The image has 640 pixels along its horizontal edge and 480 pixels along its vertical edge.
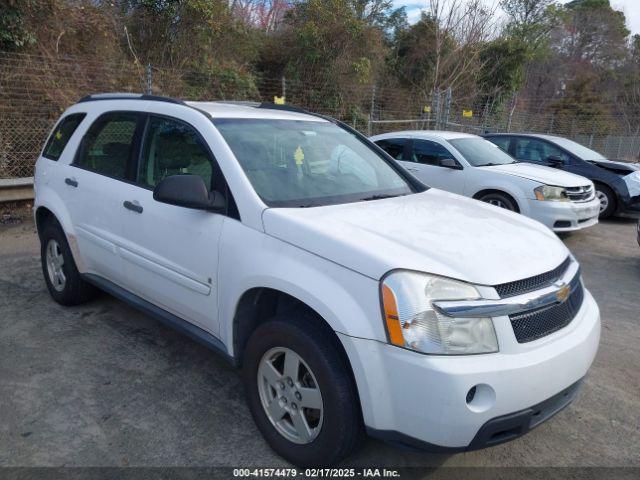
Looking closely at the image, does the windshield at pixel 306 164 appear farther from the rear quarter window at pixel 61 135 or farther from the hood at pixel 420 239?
the rear quarter window at pixel 61 135

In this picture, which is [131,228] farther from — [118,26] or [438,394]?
[118,26]

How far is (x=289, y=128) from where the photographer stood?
3518 millimetres

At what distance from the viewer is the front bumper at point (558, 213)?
6.93 metres

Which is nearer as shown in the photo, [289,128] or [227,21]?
[289,128]

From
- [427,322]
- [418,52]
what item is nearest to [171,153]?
[427,322]

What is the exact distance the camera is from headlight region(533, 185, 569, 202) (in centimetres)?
698

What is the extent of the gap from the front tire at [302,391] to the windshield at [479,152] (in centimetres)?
586

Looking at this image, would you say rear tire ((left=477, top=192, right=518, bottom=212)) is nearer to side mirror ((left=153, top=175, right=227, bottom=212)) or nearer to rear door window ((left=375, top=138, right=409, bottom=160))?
rear door window ((left=375, top=138, right=409, bottom=160))

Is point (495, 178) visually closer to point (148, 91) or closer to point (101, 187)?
point (101, 187)

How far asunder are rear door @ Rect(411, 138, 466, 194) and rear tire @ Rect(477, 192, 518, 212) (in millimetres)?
378

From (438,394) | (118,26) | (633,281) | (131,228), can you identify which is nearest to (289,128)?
(131,228)

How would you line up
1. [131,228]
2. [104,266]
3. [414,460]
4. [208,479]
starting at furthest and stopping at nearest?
Answer: 1. [104,266]
2. [131,228]
3. [414,460]
4. [208,479]

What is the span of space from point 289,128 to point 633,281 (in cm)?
461

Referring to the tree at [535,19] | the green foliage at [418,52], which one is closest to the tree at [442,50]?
the green foliage at [418,52]
